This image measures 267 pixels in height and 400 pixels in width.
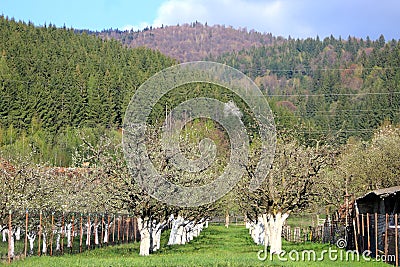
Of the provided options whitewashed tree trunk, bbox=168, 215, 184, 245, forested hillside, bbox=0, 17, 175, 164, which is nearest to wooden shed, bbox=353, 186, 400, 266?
whitewashed tree trunk, bbox=168, 215, 184, 245

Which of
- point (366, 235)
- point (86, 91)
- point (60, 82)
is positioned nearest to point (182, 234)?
point (366, 235)

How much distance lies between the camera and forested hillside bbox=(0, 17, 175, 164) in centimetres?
11406

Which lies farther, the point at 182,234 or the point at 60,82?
the point at 60,82

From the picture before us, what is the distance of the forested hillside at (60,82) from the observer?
114 meters

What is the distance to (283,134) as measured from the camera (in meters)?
32.8

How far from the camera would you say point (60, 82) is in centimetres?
13025

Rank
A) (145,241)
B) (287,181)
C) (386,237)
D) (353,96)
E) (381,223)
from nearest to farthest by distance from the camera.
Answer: (386,237) → (145,241) → (381,223) → (287,181) → (353,96)

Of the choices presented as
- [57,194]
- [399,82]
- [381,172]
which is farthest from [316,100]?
[57,194]

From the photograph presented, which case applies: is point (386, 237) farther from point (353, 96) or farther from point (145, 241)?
point (353, 96)

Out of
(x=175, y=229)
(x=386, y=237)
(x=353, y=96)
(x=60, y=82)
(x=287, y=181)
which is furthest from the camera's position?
(x=353, y=96)

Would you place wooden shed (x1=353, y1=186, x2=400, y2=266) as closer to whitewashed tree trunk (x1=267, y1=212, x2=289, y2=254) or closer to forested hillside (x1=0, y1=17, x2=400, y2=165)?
whitewashed tree trunk (x1=267, y1=212, x2=289, y2=254)

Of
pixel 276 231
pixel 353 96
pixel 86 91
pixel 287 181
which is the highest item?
pixel 353 96

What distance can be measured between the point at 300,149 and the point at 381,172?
22.1m

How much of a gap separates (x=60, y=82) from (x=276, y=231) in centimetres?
10538
